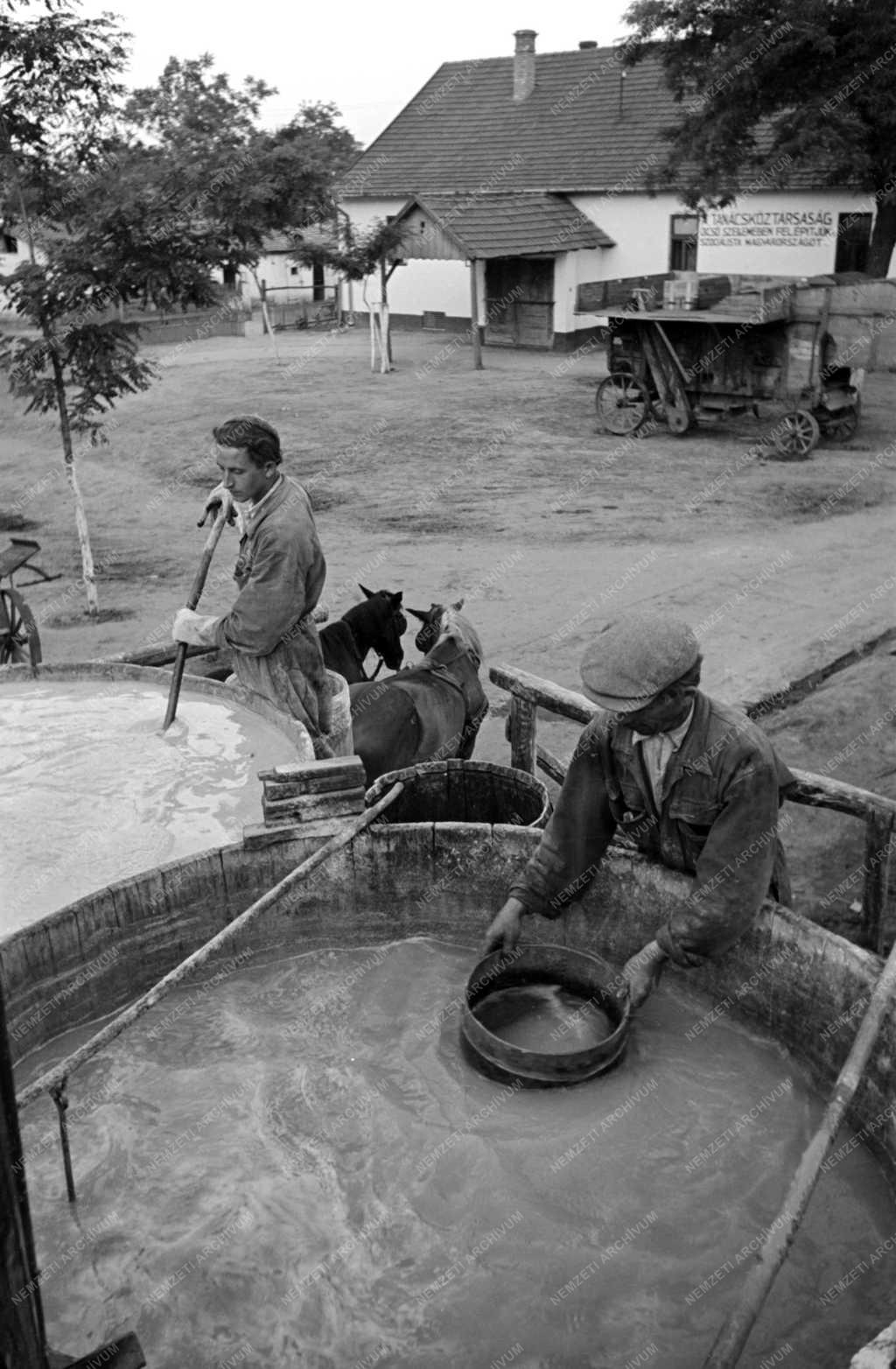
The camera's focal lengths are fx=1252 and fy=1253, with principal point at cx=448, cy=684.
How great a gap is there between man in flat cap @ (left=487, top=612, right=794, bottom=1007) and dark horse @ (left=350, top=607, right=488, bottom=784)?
5.66ft

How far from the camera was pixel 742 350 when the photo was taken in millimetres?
16281

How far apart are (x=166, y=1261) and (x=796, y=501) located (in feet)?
41.6

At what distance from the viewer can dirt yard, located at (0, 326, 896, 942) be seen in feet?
31.5

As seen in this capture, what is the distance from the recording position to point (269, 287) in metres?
34.2

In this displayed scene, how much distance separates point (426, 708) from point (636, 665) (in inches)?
102

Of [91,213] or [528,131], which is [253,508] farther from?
[528,131]

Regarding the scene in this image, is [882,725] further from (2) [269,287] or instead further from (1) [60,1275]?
(2) [269,287]

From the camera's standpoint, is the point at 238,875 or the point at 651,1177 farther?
the point at 238,875

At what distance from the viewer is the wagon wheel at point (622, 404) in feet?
58.0

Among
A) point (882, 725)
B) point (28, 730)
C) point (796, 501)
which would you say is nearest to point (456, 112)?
point (796, 501)

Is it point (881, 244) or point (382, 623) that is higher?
point (881, 244)

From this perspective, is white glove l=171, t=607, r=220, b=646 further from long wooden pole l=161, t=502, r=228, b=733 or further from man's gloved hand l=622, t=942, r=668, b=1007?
man's gloved hand l=622, t=942, r=668, b=1007

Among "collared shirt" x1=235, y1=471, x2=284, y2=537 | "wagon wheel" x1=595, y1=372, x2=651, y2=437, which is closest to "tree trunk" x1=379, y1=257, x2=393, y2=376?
"wagon wheel" x1=595, y1=372, x2=651, y2=437

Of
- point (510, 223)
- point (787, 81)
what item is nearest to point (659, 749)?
→ point (787, 81)
